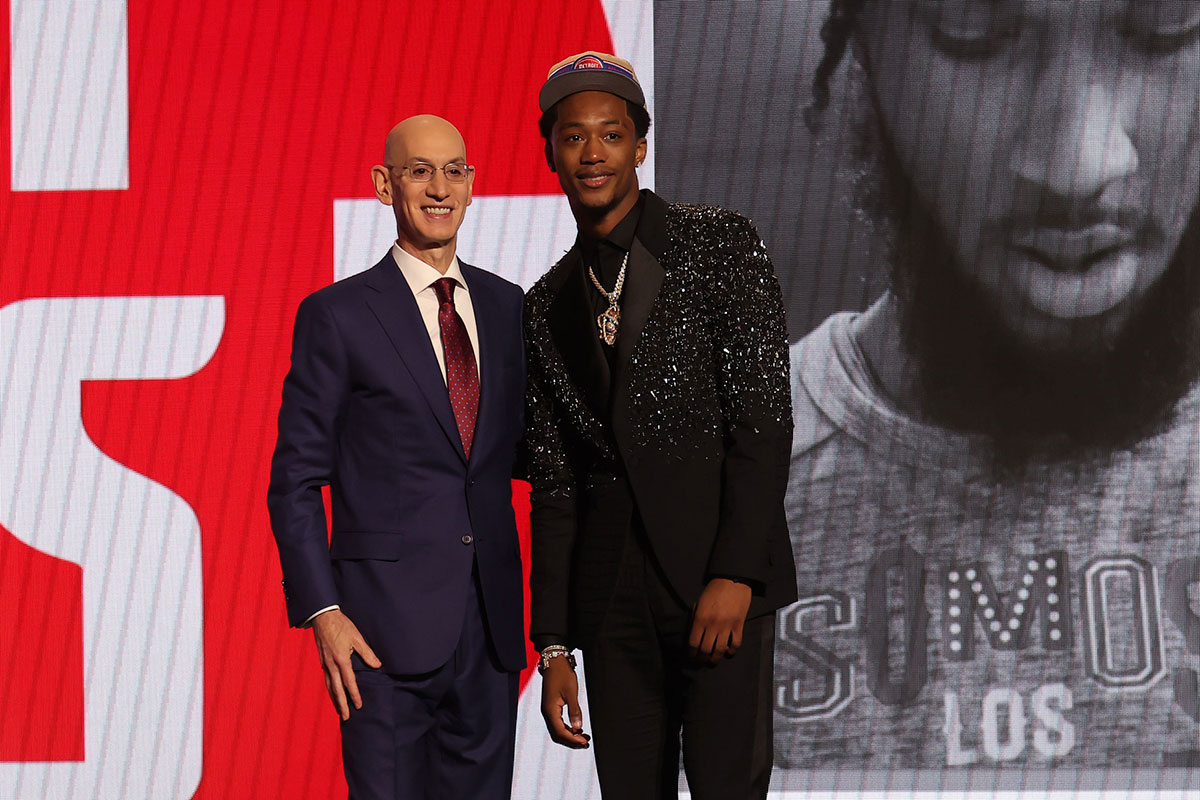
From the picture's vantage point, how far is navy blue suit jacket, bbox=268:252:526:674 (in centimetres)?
163

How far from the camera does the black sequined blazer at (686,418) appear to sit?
4.84 ft

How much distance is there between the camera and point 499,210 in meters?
2.69

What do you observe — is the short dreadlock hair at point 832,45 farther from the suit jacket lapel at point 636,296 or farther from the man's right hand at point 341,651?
the man's right hand at point 341,651

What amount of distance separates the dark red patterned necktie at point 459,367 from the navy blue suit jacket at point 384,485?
18mm

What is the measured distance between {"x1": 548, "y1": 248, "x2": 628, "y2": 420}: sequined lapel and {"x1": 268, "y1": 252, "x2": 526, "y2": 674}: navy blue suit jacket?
144 mm

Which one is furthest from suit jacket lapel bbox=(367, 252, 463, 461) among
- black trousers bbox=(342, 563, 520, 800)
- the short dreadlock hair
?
the short dreadlock hair

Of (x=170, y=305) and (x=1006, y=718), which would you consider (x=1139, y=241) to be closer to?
(x=1006, y=718)

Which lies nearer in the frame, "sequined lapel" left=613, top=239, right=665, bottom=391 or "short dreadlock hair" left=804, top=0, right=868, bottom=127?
"sequined lapel" left=613, top=239, right=665, bottom=391

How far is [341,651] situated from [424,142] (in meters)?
0.73

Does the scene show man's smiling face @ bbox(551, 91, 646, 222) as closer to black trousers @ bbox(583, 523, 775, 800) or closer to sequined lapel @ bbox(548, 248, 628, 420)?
sequined lapel @ bbox(548, 248, 628, 420)

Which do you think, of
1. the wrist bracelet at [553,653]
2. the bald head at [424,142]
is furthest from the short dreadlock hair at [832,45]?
the wrist bracelet at [553,653]

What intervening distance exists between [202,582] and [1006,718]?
1.85 metres

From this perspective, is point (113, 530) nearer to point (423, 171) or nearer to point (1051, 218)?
point (423, 171)

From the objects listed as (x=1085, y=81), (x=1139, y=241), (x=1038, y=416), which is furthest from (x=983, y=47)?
Result: (x=1038, y=416)
